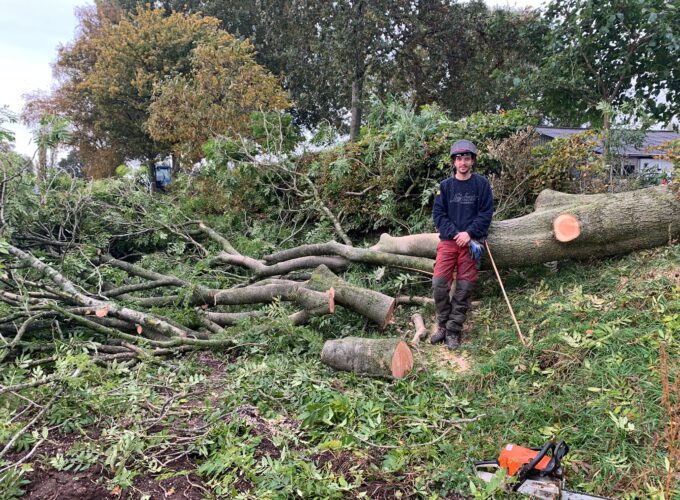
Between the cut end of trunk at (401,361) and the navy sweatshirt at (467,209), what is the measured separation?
109 centimetres

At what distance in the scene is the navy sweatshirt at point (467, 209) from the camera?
3768mm

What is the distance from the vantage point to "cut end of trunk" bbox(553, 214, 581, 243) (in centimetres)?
386

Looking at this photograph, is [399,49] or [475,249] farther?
[399,49]

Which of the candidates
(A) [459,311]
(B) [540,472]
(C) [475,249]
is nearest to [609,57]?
(C) [475,249]

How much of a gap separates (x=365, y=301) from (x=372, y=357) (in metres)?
0.80

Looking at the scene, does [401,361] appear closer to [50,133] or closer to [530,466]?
[530,466]

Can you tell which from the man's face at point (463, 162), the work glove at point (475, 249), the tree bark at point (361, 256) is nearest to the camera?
the work glove at point (475, 249)

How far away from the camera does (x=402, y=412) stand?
2.88 meters

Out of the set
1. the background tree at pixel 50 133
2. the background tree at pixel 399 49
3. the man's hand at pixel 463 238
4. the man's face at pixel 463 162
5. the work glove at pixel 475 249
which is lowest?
the work glove at pixel 475 249

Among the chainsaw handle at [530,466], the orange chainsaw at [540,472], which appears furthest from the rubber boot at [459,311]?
the chainsaw handle at [530,466]

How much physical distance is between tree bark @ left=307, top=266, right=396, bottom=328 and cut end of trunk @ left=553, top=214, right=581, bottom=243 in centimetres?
156

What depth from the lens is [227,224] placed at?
6992 mm

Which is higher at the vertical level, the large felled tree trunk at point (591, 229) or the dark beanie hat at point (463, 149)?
the dark beanie hat at point (463, 149)

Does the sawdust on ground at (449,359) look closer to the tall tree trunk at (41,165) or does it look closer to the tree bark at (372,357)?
the tree bark at (372,357)
